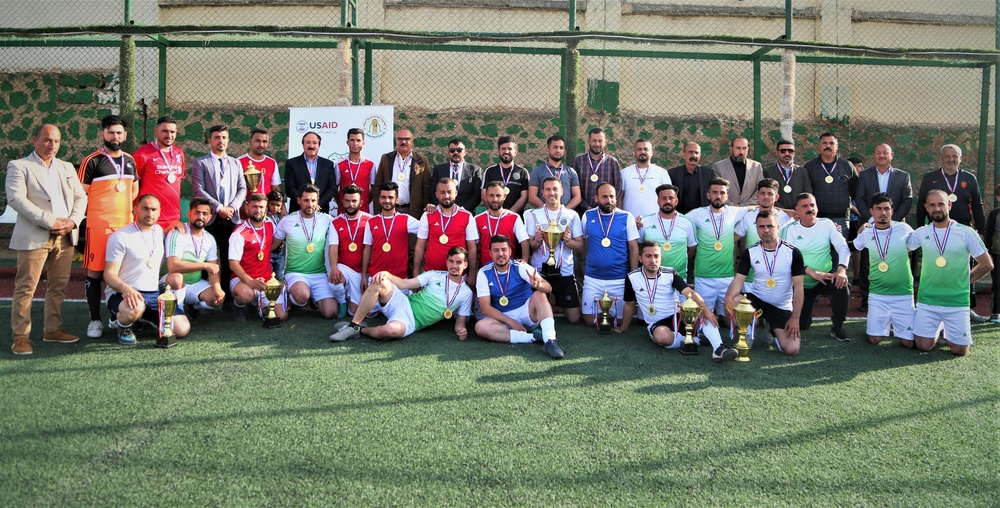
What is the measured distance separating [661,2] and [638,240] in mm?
8306

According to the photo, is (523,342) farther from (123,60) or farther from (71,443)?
(123,60)

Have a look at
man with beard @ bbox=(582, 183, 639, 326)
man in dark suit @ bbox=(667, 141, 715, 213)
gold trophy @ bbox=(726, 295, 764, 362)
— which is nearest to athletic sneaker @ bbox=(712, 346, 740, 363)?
gold trophy @ bbox=(726, 295, 764, 362)

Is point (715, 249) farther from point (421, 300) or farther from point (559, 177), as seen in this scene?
point (421, 300)

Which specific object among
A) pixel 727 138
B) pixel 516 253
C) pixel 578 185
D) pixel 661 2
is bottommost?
pixel 516 253

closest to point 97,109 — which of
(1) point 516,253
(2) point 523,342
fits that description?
(1) point 516,253

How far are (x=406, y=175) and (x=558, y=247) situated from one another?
1942mm

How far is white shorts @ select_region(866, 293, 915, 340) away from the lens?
5753mm

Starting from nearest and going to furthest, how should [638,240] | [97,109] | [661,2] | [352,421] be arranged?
[352,421]
[638,240]
[97,109]
[661,2]

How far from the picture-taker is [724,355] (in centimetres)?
505

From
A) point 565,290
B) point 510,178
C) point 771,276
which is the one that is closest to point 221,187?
point 510,178

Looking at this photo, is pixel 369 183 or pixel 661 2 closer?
pixel 369 183

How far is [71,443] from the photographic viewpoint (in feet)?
11.1

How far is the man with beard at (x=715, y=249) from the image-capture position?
6355 millimetres

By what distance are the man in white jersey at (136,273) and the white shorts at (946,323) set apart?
6359 millimetres
